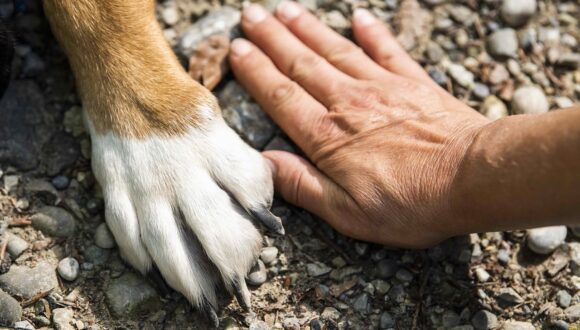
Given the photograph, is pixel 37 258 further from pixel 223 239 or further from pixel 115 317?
pixel 223 239

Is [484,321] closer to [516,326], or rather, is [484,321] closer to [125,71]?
[516,326]

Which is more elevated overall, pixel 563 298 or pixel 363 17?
pixel 363 17

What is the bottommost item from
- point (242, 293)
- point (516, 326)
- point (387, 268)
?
point (516, 326)

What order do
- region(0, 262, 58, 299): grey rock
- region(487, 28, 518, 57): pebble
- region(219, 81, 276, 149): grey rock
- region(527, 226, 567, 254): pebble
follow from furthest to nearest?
1. region(487, 28, 518, 57): pebble
2. region(219, 81, 276, 149): grey rock
3. region(527, 226, 567, 254): pebble
4. region(0, 262, 58, 299): grey rock

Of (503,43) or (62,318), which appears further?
(503,43)

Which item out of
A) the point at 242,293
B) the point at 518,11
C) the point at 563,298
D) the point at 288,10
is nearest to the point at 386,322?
the point at 242,293

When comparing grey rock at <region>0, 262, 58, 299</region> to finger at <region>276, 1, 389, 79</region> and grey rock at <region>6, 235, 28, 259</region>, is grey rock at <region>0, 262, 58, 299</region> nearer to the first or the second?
grey rock at <region>6, 235, 28, 259</region>

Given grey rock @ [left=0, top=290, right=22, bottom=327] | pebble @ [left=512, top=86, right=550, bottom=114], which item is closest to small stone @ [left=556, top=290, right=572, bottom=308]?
pebble @ [left=512, top=86, right=550, bottom=114]
